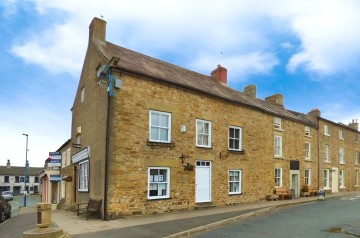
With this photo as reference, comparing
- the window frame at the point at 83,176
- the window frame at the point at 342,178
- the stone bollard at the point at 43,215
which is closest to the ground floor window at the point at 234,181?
the window frame at the point at 83,176

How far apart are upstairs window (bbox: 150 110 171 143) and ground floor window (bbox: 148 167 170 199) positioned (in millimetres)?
1482

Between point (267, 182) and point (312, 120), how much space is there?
1053 centimetres

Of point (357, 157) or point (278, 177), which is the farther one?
point (357, 157)

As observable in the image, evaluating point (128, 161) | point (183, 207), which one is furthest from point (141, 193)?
point (183, 207)

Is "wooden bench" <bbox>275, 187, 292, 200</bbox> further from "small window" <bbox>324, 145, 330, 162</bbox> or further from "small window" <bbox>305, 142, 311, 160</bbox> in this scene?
"small window" <bbox>324, 145, 330, 162</bbox>

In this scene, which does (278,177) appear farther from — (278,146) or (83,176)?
(83,176)

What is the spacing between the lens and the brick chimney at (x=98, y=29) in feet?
60.4

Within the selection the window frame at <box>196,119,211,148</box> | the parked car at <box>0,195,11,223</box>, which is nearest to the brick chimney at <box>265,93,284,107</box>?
the window frame at <box>196,119,211,148</box>

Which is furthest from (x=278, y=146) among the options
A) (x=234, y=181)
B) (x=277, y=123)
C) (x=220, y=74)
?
(x=220, y=74)

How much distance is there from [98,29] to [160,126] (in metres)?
6.77

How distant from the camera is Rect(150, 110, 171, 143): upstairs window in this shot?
16.2 meters

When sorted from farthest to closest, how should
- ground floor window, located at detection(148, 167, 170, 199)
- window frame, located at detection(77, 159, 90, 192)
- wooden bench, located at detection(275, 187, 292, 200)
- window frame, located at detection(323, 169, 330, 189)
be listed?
window frame, located at detection(323, 169, 330, 189), wooden bench, located at detection(275, 187, 292, 200), window frame, located at detection(77, 159, 90, 192), ground floor window, located at detection(148, 167, 170, 199)

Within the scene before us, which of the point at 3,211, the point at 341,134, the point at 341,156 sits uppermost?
the point at 341,134

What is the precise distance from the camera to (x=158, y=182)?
631 inches
